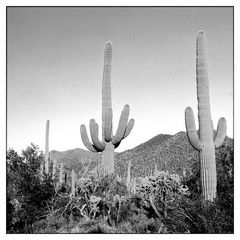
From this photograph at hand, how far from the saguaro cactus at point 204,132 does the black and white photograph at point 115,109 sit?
2cm

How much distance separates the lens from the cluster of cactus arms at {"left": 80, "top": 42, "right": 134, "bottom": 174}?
10.5 meters

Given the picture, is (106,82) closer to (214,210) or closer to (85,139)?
(85,139)

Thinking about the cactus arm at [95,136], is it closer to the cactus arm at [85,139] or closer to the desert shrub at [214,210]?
the cactus arm at [85,139]

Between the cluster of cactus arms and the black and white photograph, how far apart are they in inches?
1.1

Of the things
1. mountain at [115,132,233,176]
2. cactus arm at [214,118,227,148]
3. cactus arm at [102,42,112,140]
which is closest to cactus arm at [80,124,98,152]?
cactus arm at [102,42,112,140]

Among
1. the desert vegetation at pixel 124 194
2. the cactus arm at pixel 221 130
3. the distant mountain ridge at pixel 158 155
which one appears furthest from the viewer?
the distant mountain ridge at pixel 158 155

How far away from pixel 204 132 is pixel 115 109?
2961 mm

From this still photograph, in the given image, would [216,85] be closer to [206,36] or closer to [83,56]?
[206,36]

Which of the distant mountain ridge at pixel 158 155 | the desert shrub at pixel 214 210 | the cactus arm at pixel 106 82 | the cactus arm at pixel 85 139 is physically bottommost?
the desert shrub at pixel 214 210

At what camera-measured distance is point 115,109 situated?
11062mm

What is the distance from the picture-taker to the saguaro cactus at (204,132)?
29.0ft

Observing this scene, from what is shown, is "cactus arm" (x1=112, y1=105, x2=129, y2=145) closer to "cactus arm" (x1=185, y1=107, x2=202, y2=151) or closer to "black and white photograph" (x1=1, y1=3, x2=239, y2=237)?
"black and white photograph" (x1=1, y1=3, x2=239, y2=237)

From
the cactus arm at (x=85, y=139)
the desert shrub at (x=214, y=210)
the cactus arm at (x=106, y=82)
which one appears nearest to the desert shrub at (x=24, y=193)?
the cactus arm at (x=85, y=139)

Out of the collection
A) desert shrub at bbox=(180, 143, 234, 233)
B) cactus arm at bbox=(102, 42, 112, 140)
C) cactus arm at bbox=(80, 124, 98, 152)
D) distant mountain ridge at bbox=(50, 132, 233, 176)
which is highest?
cactus arm at bbox=(102, 42, 112, 140)
